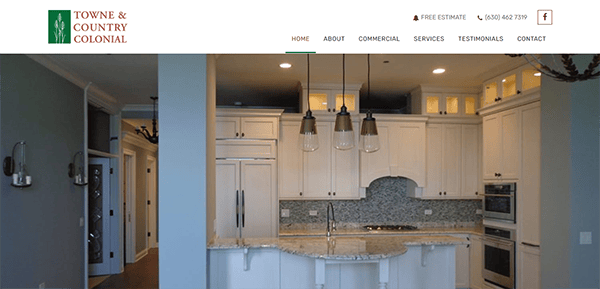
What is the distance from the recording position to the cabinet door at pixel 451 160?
232 inches

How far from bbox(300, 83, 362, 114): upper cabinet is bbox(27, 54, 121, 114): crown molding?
2.65 meters

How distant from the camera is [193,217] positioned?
3348 millimetres

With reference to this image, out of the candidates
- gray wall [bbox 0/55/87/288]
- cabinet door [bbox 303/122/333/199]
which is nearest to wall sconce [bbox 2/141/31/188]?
gray wall [bbox 0/55/87/288]

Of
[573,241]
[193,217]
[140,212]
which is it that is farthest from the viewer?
[140,212]

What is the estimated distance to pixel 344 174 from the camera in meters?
5.73

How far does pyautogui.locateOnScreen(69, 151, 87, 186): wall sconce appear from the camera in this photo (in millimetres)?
4906

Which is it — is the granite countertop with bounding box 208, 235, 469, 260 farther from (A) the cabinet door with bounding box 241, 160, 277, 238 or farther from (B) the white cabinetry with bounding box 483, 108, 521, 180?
(A) the cabinet door with bounding box 241, 160, 277, 238

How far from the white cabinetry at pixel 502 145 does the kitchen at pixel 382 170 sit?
2 cm

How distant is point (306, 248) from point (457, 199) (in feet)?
11.5

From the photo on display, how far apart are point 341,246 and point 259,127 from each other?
7.67ft

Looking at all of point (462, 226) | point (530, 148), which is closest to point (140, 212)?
point (462, 226)
